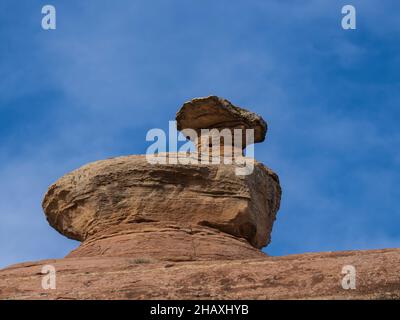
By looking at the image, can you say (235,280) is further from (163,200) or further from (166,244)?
(163,200)

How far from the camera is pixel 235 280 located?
44.7 ft

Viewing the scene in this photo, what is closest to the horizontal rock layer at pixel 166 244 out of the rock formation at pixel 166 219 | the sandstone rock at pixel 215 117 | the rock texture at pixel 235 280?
the rock formation at pixel 166 219

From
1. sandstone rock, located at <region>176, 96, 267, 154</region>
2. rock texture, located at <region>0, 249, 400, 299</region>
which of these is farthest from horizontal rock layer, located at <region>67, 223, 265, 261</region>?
sandstone rock, located at <region>176, 96, 267, 154</region>

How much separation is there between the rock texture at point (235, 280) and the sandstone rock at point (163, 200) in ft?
12.7

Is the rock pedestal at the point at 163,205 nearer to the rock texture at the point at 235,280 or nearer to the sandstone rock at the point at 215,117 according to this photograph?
the sandstone rock at the point at 215,117

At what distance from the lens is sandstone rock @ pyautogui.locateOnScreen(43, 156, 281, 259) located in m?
19.2

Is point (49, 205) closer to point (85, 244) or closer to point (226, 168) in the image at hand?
point (85, 244)

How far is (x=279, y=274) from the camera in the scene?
13633 mm

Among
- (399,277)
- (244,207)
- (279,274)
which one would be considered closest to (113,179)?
(244,207)

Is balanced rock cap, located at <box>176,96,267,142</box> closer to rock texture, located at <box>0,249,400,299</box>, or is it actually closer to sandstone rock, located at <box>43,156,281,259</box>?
sandstone rock, located at <box>43,156,281,259</box>

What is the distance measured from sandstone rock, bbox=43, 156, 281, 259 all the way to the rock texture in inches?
153
